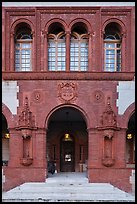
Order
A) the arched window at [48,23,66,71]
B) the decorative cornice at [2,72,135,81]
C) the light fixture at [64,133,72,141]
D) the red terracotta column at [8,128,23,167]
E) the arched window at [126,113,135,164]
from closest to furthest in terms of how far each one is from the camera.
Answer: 1. the red terracotta column at [8,128,23,167]
2. the decorative cornice at [2,72,135,81]
3. the arched window at [48,23,66,71]
4. the light fixture at [64,133,72,141]
5. the arched window at [126,113,135,164]

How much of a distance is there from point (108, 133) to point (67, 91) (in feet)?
10.8

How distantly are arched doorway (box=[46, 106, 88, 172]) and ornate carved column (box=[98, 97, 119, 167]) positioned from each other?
5.19 metres

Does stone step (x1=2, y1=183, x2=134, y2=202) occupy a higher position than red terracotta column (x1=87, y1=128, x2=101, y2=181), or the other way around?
red terracotta column (x1=87, y1=128, x2=101, y2=181)

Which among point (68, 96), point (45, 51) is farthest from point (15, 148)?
point (45, 51)

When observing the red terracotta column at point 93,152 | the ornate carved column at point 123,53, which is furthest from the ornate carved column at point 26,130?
the ornate carved column at point 123,53

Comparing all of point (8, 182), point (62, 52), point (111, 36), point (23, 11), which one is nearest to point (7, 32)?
point (23, 11)

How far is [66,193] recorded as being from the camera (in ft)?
44.3

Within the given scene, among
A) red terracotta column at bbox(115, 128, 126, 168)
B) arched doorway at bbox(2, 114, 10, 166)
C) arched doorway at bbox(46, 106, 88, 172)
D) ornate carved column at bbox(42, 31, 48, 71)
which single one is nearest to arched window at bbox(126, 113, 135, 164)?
arched doorway at bbox(46, 106, 88, 172)

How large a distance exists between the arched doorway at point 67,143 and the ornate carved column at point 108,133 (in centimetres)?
519

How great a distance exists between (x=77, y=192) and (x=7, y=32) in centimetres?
1000

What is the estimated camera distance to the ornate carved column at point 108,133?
1639 cm

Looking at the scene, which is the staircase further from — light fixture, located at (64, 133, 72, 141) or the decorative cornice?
light fixture, located at (64, 133, 72, 141)

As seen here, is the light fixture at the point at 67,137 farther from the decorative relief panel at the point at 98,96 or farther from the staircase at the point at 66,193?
the staircase at the point at 66,193

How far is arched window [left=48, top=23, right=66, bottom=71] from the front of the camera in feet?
59.4
